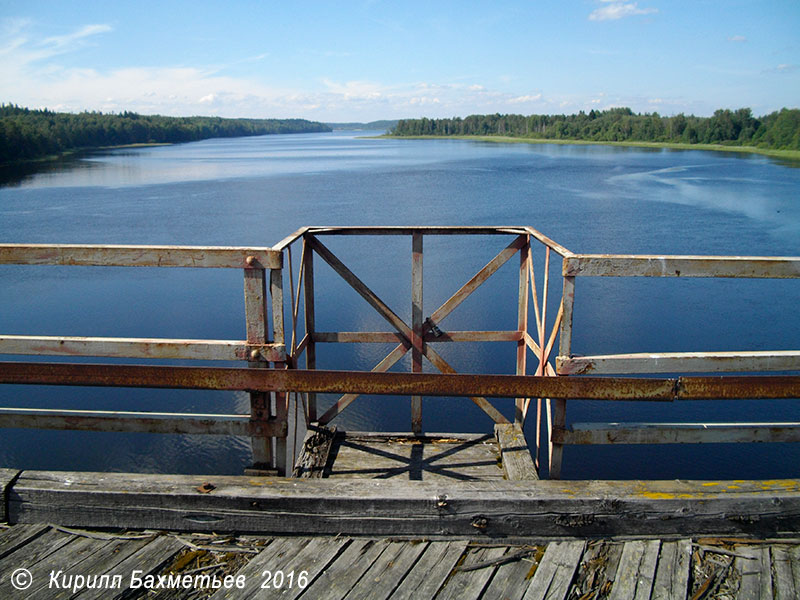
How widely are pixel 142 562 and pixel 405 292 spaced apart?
12310mm

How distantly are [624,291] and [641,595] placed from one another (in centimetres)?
1351

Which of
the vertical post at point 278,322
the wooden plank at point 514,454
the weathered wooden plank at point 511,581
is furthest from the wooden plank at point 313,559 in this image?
the wooden plank at point 514,454

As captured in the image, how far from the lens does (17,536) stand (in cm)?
233

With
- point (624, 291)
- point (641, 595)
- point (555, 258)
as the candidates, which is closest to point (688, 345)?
point (624, 291)

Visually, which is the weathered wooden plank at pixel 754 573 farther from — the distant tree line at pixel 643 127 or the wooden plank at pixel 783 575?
the distant tree line at pixel 643 127

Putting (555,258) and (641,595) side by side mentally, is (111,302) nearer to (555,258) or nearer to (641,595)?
(555,258)

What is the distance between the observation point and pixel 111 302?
46.3ft

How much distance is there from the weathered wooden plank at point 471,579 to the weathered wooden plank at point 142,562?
3.21 ft

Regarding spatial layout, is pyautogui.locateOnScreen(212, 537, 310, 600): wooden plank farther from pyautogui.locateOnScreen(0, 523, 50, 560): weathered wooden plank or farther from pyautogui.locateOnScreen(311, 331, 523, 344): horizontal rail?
pyautogui.locateOnScreen(311, 331, 523, 344): horizontal rail

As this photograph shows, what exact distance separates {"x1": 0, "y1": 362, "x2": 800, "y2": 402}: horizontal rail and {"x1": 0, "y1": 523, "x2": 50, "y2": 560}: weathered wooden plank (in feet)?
1.89

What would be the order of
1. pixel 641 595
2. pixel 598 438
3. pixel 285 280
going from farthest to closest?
pixel 285 280
pixel 598 438
pixel 641 595

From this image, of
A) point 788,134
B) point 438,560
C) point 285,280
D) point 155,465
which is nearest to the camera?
point 438,560

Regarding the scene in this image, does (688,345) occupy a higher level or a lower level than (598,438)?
lower

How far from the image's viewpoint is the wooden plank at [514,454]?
14.4 ft
